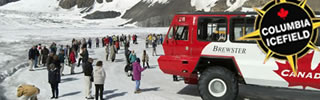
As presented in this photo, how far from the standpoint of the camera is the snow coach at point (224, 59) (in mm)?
8398

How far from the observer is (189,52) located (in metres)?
9.48

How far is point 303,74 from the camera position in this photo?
8.24 meters

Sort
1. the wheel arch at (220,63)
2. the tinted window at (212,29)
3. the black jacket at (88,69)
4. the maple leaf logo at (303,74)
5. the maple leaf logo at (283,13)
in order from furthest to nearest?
the black jacket at (88,69)
the tinted window at (212,29)
the wheel arch at (220,63)
the maple leaf logo at (283,13)
the maple leaf logo at (303,74)

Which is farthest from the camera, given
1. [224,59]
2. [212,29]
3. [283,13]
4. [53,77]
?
[53,77]

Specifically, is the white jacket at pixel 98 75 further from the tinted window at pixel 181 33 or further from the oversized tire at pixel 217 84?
the oversized tire at pixel 217 84

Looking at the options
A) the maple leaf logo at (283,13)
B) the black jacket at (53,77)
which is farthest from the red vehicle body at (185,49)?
the black jacket at (53,77)

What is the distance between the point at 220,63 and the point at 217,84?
2.25 feet

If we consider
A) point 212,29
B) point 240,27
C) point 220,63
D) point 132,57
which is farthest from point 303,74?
point 132,57

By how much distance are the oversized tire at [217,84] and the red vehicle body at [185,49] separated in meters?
0.49

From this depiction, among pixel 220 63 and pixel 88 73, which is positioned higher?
pixel 220 63

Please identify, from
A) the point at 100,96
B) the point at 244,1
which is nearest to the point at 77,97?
the point at 100,96

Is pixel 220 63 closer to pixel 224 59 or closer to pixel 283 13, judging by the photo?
pixel 224 59

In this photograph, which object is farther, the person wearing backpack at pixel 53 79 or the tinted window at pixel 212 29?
the person wearing backpack at pixel 53 79

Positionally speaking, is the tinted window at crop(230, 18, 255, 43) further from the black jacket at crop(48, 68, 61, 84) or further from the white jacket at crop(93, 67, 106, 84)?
the black jacket at crop(48, 68, 61, 84)
